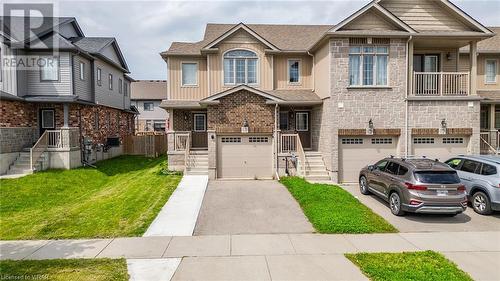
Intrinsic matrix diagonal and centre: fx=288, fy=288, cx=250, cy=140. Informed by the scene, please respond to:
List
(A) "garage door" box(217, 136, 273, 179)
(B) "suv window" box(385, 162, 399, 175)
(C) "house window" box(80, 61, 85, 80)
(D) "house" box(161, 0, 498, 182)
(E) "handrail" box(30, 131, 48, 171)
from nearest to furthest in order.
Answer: (B) "suv window" box(385, 162, 399, 175) < (D) "house" box(161, 0, 498, 182) < (A) "garage door" box(217, 136, 273, 179) < (E) "handrail" box(30, 131, 48, 171) < (C) "house window" box(80, 61, 85, 80)

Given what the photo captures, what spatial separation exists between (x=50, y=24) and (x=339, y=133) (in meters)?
20.9

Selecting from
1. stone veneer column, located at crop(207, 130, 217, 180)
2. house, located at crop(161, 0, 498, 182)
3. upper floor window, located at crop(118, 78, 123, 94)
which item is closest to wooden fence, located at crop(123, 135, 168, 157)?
→ upper floor window, located at crop(118, 78, 123, 94)

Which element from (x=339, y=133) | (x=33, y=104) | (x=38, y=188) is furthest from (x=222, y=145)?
(x=33, y=104)

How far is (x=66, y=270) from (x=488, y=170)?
12744mm

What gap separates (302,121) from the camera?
18.1 m

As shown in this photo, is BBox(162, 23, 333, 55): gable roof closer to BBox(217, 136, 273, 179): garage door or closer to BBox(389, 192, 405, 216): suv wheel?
BBox(217, 136, 273, 179): garage door

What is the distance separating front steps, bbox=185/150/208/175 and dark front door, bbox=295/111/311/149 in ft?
19.6

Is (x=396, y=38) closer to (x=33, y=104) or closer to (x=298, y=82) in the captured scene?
(x=298, y=82)

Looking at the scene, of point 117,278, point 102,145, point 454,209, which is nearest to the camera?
point 117,278

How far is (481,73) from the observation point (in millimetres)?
18203

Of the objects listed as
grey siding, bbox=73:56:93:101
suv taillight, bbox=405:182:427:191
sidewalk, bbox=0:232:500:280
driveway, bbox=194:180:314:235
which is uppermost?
grey siding, bbox=73:56:93:101

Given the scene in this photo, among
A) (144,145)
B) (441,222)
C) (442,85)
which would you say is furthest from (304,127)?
(144,145)

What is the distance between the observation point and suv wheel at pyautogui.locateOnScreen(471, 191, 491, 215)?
31.9 ft

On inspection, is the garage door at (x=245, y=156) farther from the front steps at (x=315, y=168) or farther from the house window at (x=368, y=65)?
the house window at (x=368, y=65)
